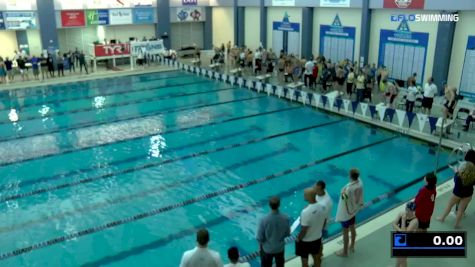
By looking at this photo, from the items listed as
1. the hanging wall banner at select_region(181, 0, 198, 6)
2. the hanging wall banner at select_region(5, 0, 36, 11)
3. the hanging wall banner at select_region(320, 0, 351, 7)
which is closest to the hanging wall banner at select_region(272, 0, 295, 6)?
the hanging wall banner at select_region(320, 0, 351, 7)

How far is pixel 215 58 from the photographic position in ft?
62.6

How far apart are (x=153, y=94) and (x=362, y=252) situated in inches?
438

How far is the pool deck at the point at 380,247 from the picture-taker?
4941 mm

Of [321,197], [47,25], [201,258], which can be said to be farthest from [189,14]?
[201,258]

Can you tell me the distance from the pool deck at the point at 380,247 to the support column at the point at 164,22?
1810 cm

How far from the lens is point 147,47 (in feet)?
65.5

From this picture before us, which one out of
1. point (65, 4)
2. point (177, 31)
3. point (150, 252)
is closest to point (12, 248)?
point (150, 252)

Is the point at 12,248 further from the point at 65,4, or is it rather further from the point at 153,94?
the point at 65,4

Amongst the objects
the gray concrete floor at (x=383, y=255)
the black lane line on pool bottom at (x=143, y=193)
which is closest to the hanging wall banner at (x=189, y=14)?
the black lane line on pool bottom at (x=143, y=193)

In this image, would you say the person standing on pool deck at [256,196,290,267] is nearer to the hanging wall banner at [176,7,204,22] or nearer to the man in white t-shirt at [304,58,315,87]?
the man in white t-shirt at [304,58,315,87]

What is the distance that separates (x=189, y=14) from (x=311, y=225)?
67.4ft

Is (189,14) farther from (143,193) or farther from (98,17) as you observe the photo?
(143,193)

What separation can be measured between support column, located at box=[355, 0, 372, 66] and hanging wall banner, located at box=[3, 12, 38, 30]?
1385cm

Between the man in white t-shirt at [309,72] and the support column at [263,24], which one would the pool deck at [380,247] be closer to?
the man in white t-shirt at [309,72]
